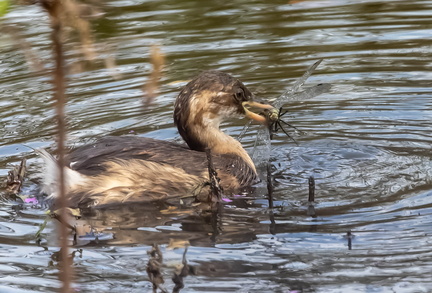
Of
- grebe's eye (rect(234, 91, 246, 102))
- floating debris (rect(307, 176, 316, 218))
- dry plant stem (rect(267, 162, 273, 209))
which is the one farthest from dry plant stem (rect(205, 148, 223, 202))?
grebe's eye (rect(234, 91, 246, 102))

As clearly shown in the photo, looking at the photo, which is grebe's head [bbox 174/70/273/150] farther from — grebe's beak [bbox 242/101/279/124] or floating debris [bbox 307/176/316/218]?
floating debris [bbox 307/176/316/218]

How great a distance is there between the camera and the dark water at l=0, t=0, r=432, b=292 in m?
4.22

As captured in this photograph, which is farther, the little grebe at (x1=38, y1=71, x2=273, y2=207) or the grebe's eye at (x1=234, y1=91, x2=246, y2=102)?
the grebe's eye at (x1=234, y1=91, x2=246, y2=102)

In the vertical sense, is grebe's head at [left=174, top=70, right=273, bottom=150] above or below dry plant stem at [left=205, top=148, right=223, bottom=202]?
above

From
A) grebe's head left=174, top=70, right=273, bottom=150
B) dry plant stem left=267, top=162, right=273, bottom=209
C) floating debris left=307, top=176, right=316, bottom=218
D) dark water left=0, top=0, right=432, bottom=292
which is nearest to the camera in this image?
dark water left=0, top=0, right=432, bottom=292

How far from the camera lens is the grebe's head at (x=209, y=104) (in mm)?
6473

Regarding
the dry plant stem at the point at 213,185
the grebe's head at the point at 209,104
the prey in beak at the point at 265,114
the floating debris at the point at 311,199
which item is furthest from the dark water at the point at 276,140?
the grebe's head at the point at 209,104

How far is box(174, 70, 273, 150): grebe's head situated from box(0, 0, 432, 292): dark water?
565 mm

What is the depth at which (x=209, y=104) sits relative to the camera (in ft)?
21.5

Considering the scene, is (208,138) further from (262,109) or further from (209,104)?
(262,109)

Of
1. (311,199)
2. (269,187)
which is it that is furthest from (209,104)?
(311,199)

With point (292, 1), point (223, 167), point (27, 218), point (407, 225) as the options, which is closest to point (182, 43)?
point (292, 1)

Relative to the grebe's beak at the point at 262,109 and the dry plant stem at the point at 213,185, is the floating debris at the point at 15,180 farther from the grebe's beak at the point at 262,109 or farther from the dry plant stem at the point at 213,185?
the grebe's beak at the point at 262,109

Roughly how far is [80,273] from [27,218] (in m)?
1.31
